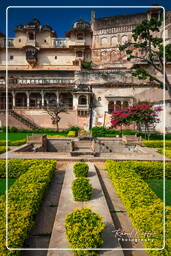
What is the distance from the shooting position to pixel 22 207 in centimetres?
464

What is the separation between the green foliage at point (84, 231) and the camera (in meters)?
3.36

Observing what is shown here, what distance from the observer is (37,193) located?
5.52 meters

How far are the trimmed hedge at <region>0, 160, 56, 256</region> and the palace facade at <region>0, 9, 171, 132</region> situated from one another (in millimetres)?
26936

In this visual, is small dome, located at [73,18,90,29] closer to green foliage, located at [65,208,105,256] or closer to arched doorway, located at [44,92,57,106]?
arched doorway, located at [44,92,57,106]

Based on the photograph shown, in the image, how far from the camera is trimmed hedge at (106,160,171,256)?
142 inches

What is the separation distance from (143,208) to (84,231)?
1.89 meters

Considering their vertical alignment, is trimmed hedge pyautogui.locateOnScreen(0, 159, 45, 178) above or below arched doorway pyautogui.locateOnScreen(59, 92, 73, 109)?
below

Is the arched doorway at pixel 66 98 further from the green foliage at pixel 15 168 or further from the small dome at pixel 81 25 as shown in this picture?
the green foliage at pixel 15 168

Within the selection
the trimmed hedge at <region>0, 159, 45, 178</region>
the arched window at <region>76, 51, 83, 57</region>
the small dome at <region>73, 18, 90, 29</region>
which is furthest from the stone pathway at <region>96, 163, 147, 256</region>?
the small dome at <region>73, 18, 90, 29</region>

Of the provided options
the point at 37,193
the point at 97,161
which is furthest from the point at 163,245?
the point at 97,161

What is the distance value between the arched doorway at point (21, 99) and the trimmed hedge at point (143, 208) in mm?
36583

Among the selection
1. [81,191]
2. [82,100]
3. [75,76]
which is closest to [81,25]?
[75,76]

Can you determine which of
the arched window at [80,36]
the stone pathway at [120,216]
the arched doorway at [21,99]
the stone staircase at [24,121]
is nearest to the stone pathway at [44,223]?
the stone pathway at [120,216]

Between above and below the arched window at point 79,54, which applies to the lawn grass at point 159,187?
below
